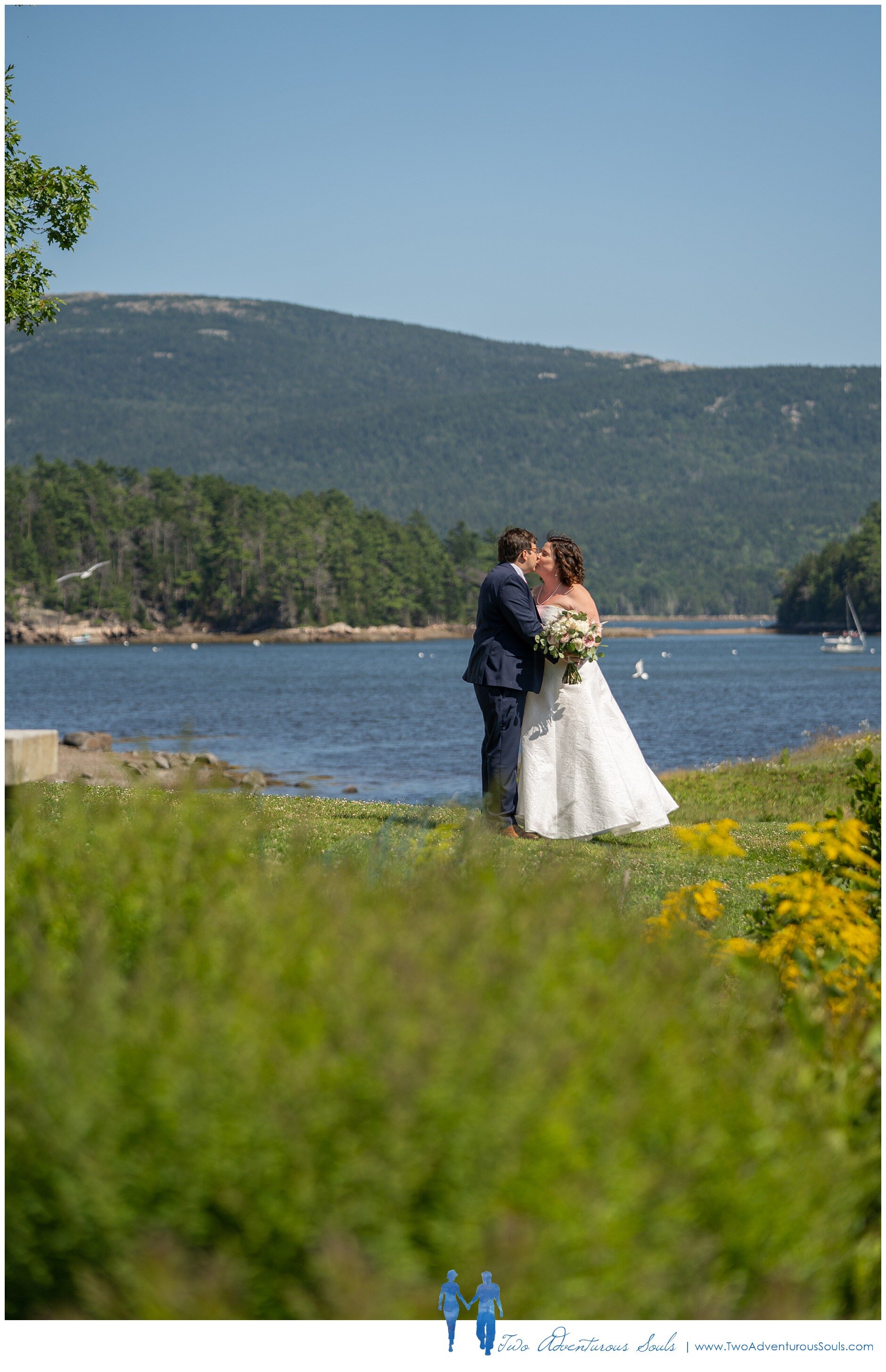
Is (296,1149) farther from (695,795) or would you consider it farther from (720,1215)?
(695,795)

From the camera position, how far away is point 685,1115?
123 inches

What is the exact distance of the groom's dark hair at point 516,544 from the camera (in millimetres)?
10633

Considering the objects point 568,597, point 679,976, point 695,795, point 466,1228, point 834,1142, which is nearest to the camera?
point 466,1228

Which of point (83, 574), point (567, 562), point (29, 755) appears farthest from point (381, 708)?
point (29, 755)

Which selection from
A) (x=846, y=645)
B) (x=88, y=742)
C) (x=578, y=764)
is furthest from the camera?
(x=846, y=645)

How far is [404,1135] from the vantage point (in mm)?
2848

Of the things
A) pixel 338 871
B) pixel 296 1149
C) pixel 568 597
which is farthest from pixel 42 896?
pixel 568 597

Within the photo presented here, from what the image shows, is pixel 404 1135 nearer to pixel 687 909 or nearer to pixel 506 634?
pixel 687 909

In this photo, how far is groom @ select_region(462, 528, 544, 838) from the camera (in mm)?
10625

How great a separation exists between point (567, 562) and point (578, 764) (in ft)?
6.45

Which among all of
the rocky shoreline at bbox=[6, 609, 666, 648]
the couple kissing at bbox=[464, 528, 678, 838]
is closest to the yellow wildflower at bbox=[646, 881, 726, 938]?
the couple kissing at bbox=[464, 528, 678, 838]

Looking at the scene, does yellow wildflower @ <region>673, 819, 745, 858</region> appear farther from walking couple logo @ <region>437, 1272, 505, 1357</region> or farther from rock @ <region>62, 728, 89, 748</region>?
rock @ <region>62, 728, 89, 748</region>

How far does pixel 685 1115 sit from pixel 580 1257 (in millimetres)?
517

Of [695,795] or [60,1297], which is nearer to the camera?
[60,1297]
